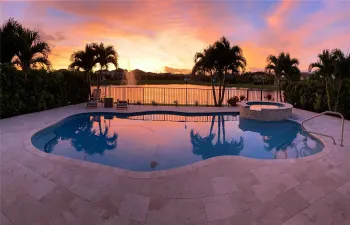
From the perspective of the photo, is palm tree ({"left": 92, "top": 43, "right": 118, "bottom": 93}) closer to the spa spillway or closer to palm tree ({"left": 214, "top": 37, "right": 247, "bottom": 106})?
palm tree ({"left": 214, "top": 37, "right": 247, "bottom": 106})

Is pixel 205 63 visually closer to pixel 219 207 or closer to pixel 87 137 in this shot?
pixel 87 137

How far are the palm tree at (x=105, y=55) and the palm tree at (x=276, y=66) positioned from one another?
10.1m

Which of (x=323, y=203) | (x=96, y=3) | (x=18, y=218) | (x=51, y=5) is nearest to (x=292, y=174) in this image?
(x=323, y=203)

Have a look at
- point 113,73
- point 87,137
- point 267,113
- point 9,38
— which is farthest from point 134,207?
point 113,73

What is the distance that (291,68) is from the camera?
1489 cm

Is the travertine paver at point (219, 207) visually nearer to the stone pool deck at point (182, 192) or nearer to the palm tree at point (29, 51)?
the stone pool deck at point (182, 192)

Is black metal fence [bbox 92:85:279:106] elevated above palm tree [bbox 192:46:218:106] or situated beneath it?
situated beneath

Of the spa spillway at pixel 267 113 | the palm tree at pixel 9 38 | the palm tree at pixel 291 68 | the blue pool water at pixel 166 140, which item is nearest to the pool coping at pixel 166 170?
the blue pool water at pixel 166 140

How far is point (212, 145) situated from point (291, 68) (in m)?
10.5

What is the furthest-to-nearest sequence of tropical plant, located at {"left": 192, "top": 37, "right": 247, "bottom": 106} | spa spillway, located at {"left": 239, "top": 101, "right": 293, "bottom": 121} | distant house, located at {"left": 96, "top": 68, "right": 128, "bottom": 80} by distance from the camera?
1. distant house, located at {"left": 96, "top": 68, "right": 128, "bottom": 80}
2. tropical plant, located at {"left": 192, "top": 37, "right": 247, "bottom": 106}
3. spa spillway, located at {"left": 239, "top": 101, "right": 293, "bottom": 121}

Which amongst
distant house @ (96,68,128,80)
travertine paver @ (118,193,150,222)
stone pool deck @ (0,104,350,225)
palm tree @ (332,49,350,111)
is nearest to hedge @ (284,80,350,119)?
palm tree @ (332,49,350,111)

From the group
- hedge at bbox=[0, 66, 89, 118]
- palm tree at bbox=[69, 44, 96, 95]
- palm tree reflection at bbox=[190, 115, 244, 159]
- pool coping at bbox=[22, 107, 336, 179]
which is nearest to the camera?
pool coping at bbox=[22, 107, 336, 179]

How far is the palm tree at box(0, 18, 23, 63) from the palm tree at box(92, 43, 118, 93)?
14.6ft

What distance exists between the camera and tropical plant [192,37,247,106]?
1322 centimetres
